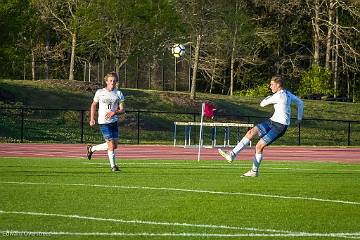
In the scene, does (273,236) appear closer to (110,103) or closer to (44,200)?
(44,200)

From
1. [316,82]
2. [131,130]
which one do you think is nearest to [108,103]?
[131,130]

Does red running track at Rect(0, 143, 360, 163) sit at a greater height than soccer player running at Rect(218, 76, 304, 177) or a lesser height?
lesser

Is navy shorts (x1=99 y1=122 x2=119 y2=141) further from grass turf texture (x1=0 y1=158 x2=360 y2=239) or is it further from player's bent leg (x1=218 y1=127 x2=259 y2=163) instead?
player's bent leg (x1=218 y1=127 x2=259 y2=163)

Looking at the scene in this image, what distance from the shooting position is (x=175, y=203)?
13.3 metres

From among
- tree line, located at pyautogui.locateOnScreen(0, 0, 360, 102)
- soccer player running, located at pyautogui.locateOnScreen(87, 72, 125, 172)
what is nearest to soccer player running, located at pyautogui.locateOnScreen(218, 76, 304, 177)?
soccer player running, located at pyautogui.locateOnScreen(87, 72, 125, 172)

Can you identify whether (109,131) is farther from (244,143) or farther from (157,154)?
(157,154)

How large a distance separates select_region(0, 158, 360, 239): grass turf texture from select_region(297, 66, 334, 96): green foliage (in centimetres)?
4874

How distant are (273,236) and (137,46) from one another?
51031 millimetres

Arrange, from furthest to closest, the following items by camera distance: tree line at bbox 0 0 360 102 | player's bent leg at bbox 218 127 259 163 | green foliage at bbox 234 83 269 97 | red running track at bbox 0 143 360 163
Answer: green foliage at bbox 234 83 269 97 < tree line at bbox 0 0 360 102 < red running track at bbox 0 143 360 163 < player's bent leg at bbox 218 127 259 163

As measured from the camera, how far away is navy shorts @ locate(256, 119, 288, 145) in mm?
19422

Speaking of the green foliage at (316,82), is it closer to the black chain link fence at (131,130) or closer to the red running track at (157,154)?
the black chain link fence at (131,130)

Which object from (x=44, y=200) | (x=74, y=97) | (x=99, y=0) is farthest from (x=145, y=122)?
(x=44, y=200)

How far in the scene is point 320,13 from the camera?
72.2 metres

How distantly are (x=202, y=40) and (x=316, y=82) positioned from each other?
12.1 m
